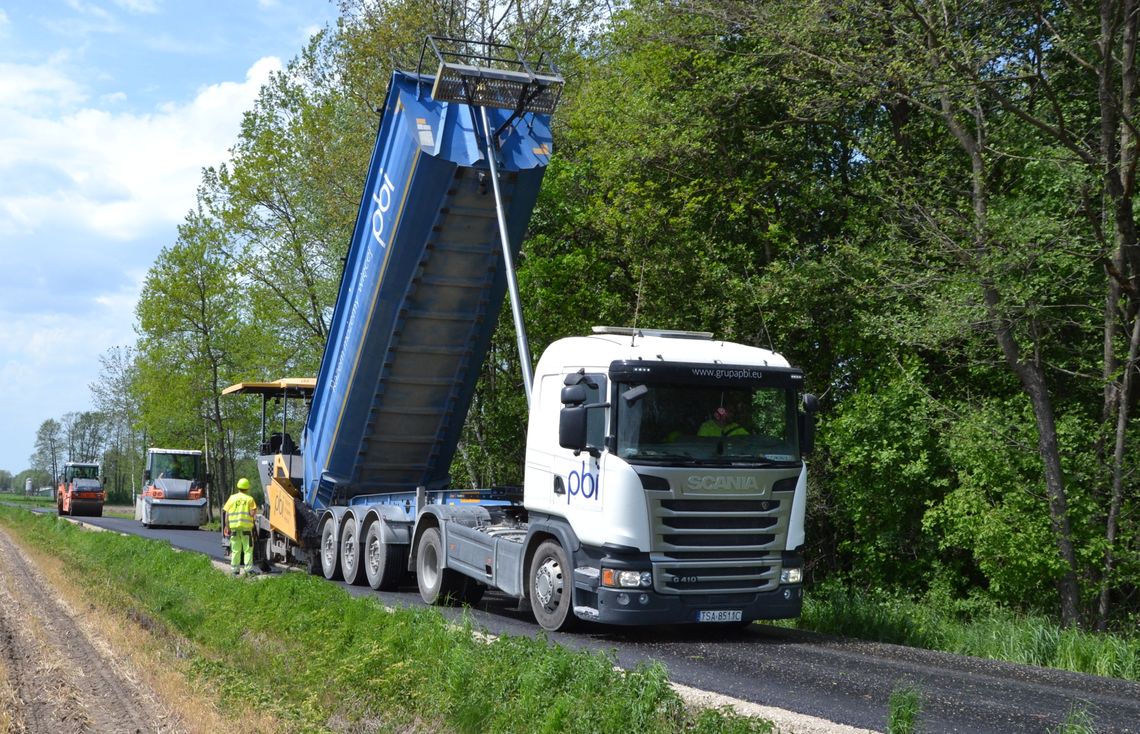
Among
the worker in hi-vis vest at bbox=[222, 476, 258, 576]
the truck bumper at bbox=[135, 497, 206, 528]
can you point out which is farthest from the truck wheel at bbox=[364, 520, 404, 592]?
the truck bumper at bbox=[135, 497, 206, 528]

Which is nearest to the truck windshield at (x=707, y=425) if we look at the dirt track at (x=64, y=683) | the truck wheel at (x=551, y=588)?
the truck wheel at (x=551, y=588)

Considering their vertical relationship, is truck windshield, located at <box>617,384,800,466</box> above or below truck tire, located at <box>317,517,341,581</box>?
above

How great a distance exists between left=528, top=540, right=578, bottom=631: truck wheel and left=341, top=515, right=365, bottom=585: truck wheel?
4216mm

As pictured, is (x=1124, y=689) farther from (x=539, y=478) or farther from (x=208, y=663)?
(x=208, y=663)

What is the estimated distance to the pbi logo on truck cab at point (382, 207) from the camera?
11867mm

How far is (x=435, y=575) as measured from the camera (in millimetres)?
12383

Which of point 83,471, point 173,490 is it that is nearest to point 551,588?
point 173,490

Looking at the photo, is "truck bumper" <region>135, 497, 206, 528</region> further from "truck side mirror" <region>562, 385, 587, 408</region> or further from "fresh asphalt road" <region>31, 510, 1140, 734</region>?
"truck side mirror" <region>562, 385, 587, 408</region>

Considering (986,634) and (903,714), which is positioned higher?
(903,714)

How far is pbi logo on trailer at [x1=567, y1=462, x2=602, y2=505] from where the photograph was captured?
30.9 ft

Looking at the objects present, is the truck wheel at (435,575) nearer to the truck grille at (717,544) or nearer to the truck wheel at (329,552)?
the truck wheel at (329,552)

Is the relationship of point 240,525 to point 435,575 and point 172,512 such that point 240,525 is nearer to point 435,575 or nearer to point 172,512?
point 435,575

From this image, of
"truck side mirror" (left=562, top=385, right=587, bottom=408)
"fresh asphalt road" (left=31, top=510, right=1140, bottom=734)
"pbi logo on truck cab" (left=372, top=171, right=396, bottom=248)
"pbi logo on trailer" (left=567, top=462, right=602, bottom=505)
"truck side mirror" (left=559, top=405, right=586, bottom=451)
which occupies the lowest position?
"fresh asphalt road" (left=31, top=510, right=1140, bottom=734)

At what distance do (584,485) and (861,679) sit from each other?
297 centimetres
